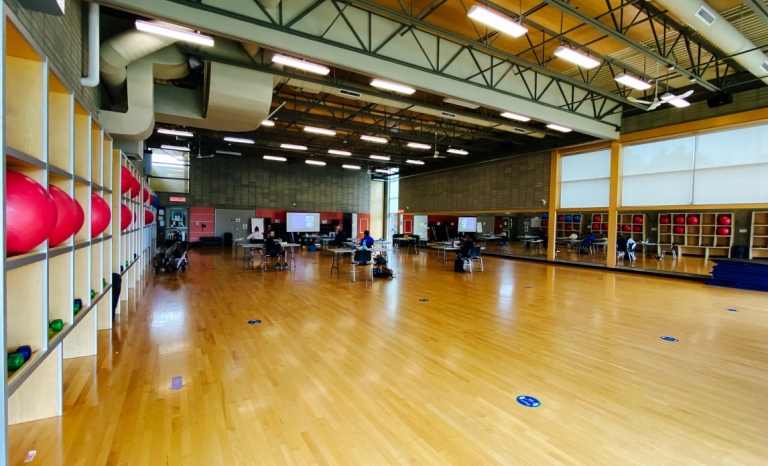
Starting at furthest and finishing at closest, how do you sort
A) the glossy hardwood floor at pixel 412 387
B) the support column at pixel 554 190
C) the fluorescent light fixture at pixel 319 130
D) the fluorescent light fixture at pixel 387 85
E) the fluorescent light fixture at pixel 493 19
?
1. the support column at pixel 554 190
2. the fluorescent light fixture at pixel 319 130
3. the fluorescent light fixture at pixel 387 85
4. the fluorescent light fixture at pixel 493 19
5. the glossy hardwood floor at pixel 412 387

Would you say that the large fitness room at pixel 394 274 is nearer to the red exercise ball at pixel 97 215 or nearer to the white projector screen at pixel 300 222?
the red exercise ball at pixel 97 215

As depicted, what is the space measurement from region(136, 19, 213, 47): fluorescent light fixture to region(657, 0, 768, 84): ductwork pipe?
6453mm

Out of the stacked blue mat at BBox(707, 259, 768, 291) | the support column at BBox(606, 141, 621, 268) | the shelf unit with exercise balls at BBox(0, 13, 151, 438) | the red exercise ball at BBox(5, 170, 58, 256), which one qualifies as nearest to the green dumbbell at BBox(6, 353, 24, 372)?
the shelf unit with exercise balls at BBox(0, 13, 151, 438)

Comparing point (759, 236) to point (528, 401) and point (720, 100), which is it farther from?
point (528, 401)

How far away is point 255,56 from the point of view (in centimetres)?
678

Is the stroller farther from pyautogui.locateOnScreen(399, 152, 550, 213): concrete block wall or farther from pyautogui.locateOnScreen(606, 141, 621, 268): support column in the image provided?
pyautogui.locateOnScreen(606, 141, 621, 268): support column

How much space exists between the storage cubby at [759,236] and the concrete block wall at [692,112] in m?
4.89

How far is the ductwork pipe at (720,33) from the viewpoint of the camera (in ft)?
15.7

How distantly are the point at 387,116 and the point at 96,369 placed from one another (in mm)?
10393

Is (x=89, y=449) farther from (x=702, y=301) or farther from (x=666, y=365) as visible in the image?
(x=702, y=301)

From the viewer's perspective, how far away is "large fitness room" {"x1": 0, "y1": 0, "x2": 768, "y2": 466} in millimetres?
2217

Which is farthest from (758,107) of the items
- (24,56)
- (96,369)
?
(96,369)

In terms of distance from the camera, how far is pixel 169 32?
4926 millimetres

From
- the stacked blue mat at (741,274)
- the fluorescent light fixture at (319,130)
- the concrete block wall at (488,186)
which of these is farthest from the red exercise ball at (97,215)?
the concrete block wall at (488,186)
